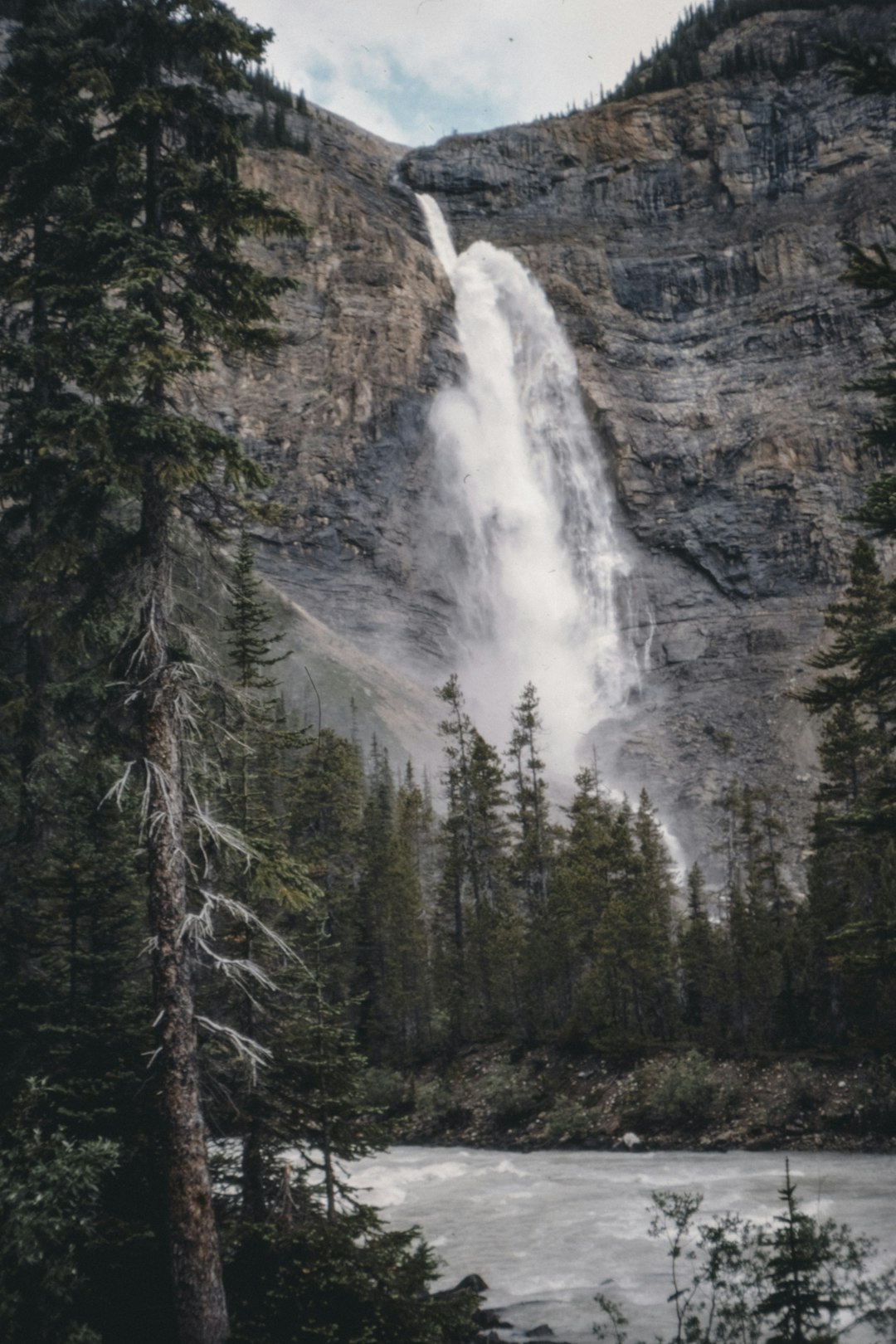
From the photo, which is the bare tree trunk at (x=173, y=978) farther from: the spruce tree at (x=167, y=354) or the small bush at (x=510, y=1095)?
the small bush at (x=510, y=1095)

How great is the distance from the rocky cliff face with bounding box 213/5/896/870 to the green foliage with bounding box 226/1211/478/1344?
7787 centimetres

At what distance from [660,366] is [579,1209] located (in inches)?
4871

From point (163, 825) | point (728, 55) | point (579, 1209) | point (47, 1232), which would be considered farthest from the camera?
point (728, 55)

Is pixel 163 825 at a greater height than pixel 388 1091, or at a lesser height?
greater

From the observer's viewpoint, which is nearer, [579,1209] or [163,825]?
[163,825]

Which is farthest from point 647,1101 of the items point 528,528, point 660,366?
point 660,366

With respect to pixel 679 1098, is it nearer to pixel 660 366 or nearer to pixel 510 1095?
pixel 510 1095

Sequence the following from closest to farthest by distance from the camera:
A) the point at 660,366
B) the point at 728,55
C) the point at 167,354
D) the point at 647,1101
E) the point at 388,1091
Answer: the point at 167,354 → the point at 647,1101 → the point at 388,1091 → the point at 660,366 → the point at 728,55

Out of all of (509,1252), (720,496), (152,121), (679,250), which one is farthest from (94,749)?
(679,250)

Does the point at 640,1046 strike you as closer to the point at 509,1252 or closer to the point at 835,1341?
the point at 509,1252

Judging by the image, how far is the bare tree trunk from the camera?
856 cm

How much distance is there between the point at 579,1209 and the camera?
71.8 feet

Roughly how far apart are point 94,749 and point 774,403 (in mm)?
122344

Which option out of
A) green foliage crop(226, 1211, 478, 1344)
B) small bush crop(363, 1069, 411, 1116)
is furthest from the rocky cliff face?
green foliage crop(226, 1211, 478, 1344)
